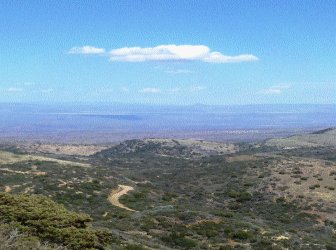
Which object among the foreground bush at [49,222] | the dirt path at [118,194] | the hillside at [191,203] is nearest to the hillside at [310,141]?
the hillside at [191,203]

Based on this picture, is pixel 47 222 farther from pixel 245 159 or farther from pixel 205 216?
pixel 245 159

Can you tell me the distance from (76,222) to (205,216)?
1367cm

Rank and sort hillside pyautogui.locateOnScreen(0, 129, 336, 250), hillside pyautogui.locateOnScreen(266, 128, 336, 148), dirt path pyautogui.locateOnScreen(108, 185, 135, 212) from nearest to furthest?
hillside pyautogui.locateOnScreen(0, 129, 336, 250) < dirt path pyautogui.locateOnScreen(108, 185, 135, 212) < hillside pyautogui.locateOnScreen(266, 128, 336, 148)

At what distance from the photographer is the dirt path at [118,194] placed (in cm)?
4129

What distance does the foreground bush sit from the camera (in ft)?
57.4

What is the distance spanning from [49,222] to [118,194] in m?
29.2

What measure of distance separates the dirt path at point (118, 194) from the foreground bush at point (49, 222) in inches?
760

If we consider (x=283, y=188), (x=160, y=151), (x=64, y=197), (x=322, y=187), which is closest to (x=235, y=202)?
(x=283, y=188)

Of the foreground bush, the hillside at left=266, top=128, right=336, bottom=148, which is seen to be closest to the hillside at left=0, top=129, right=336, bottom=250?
the foreground bush

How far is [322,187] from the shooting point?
5100cm

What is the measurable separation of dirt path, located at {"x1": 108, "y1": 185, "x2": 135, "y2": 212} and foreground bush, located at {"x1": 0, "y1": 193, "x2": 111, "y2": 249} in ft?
63.3

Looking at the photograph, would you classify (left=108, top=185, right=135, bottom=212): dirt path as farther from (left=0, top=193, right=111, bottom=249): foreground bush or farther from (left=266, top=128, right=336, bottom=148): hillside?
(left=266, top=128, right=336, bottom=148): hillside

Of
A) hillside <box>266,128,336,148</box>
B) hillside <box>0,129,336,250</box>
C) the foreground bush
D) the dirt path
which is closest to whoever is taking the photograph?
the foreground bush

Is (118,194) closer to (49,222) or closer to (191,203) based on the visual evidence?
(191,203)
